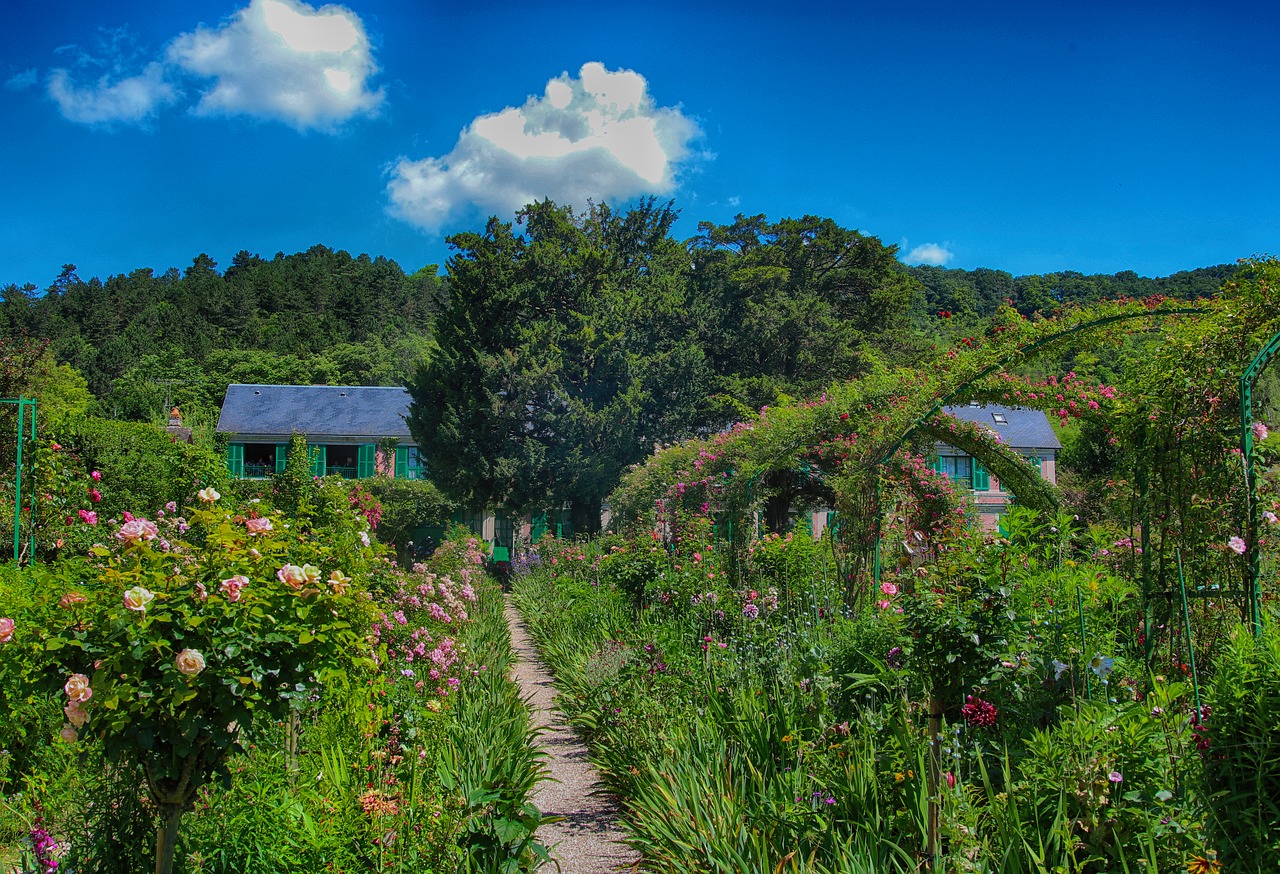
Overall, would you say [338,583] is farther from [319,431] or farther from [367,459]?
[319,431]

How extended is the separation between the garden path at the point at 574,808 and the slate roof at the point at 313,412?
2450 cm

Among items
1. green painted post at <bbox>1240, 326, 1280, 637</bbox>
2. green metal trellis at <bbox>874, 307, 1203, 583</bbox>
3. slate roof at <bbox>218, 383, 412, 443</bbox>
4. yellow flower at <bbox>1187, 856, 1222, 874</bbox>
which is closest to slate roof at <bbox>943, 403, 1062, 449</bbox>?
slate roof at <bbox>218, 383, 412, 443</bbox>

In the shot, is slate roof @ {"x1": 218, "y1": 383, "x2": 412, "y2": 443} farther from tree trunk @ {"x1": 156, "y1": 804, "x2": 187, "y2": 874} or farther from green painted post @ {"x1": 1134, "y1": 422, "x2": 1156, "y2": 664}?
tree trunk @ {"x1": 156, "y1": 804, "x2": 187, "y2": 874}

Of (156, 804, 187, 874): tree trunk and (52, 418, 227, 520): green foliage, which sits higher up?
(52, 418, 227, 520): green foliage

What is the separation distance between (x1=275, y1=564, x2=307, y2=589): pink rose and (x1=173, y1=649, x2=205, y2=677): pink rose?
0.92 ft

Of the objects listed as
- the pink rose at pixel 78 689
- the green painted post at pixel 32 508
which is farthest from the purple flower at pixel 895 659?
the green painted post at pixel 32 508

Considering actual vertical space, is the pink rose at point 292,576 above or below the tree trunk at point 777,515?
above

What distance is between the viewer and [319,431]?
2950 centimetres

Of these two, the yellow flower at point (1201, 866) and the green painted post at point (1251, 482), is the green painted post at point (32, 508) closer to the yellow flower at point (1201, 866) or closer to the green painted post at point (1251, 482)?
the yellow flower at point (1201, 866)

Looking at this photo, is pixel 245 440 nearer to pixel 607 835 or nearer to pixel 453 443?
Answer: pixel 453 443

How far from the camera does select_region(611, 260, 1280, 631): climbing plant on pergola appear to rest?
3.73m

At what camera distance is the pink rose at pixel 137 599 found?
2.17 m

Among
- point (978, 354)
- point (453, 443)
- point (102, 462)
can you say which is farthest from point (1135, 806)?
point (453, 443)

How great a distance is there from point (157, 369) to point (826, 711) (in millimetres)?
43108
